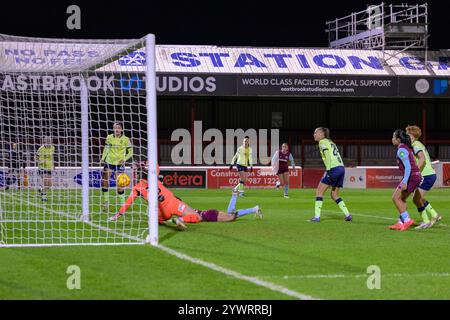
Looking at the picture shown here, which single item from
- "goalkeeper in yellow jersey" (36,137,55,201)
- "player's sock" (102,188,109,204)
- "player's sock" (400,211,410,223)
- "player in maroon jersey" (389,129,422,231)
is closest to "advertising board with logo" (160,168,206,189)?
"goalkeeper in yellow jersey" (36,137,55,201)

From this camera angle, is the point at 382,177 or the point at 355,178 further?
the point at 382,177

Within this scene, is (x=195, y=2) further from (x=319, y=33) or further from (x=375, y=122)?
(x=375, y=122)

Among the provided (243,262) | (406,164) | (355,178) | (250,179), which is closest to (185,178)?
(250,179)

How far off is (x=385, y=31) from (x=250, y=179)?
1200 centimetres

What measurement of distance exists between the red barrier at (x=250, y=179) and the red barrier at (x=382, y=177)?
3282 mm

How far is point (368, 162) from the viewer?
4300 centimetres

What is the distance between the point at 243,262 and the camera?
9.39 m

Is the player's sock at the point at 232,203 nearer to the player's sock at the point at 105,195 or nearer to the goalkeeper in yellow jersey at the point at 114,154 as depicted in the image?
the goalkeeper in yellow jersey at the point at 114,154

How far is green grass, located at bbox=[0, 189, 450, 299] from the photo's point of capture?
733 cm

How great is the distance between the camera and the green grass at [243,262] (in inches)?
289

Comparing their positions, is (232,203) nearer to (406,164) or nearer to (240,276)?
(406,164)

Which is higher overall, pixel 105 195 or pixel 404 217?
pixel 105 195
